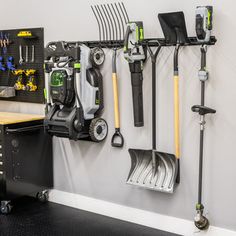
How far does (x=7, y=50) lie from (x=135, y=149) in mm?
1773

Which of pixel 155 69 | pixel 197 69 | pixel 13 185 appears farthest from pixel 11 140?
pixel 197 69

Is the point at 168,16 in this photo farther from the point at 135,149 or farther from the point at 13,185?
the point at 13,185

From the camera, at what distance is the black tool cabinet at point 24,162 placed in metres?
3.37

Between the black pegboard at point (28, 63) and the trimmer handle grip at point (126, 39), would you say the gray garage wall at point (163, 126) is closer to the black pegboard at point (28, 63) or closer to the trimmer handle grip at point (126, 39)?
the black pegboard at point (28, 63)

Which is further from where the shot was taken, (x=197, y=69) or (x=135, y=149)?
(x=135, y=149)

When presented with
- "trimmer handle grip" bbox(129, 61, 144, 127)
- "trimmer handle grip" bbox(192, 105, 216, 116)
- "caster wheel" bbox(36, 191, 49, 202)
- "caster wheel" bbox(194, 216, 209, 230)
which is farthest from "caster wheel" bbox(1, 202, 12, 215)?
"trimmer handle grip" bbox(192, 105, 216, 116)

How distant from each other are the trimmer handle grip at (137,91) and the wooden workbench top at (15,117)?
1.04 metres

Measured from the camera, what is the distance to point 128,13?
314cm

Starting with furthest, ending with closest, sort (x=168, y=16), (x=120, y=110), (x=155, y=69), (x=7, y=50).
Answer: (x=7, y=50), (x=120, y=110), (x=155, y=69), (x=168, y=16)

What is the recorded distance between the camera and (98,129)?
329cm

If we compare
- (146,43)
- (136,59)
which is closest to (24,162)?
(136,59)

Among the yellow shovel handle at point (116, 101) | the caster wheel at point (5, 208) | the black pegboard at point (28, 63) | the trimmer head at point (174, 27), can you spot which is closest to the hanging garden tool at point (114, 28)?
the yellow shovel handle at point (116, 101)

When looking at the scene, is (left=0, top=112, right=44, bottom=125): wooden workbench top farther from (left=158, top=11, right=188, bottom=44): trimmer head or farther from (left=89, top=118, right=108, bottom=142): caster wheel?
(left=158, top=11, right=188, bottom=44): trimmer head

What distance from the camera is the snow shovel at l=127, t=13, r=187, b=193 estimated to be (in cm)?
282
